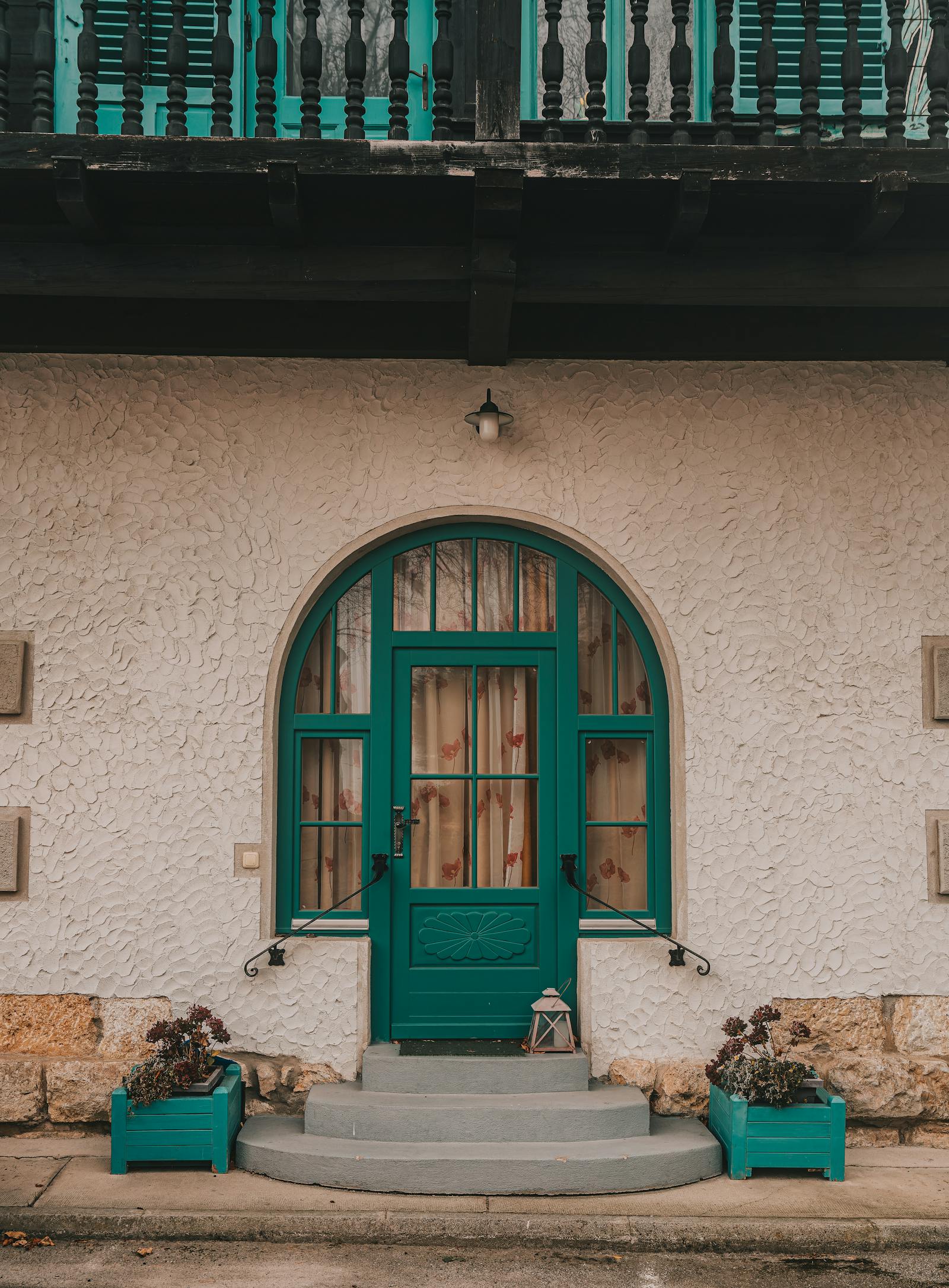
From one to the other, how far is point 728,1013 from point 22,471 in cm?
413

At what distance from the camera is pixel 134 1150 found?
176 inches

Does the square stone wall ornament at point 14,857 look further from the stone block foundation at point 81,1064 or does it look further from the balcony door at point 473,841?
the balcony door at point 473,841

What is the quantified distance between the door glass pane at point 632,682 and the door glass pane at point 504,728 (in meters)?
0.43

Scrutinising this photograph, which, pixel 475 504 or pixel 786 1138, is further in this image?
pixel 475 504

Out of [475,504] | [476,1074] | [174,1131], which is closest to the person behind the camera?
[174,1131]

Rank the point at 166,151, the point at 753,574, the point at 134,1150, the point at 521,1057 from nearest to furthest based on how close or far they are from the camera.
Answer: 1. the point at 166,151
2. the point at 134,1150
3. the point at 521,1057
4. the point at 753,574

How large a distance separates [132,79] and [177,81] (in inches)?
6.9

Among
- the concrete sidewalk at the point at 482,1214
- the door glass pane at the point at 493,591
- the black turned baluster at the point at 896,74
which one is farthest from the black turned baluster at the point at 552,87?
the concrete sidewalk at the point at 482,1214

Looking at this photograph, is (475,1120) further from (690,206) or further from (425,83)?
(425,83)

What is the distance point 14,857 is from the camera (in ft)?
16.2

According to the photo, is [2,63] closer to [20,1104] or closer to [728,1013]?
[20,1104]

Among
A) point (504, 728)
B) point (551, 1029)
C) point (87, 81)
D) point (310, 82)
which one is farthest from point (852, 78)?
point (551, 1029)

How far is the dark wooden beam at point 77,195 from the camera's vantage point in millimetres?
4043

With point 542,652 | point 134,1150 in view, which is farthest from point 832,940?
point 134,1150
